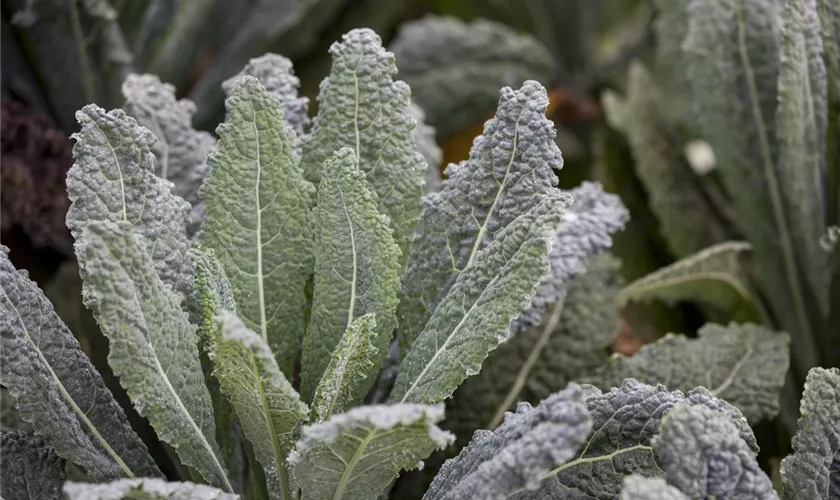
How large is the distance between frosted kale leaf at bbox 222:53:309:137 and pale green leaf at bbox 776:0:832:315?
385 mm

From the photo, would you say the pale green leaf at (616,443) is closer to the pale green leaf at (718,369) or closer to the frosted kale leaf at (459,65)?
the pale green leaf at (718,369)

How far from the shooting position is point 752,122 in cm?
82

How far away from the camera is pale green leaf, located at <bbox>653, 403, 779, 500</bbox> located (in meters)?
0.45

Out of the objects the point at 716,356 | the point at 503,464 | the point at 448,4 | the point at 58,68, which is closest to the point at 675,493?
the point at 503,464

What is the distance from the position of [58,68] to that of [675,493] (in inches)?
29.2

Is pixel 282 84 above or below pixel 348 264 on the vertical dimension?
above

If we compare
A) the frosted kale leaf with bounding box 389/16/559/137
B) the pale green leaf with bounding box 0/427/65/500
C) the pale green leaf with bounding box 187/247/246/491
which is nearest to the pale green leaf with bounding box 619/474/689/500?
the pale green leaf with bounding box 187/247/246/491

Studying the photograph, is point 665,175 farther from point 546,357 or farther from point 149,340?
point 149,340

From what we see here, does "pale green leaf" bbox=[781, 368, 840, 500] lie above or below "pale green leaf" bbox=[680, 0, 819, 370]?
below

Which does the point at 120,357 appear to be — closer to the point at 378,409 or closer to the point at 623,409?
the point at 378,409

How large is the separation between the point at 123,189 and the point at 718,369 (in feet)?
1.60

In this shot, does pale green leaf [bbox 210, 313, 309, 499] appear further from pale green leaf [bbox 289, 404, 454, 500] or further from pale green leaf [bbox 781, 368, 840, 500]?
pale green leaf [bbox 781, 368, 840, 500]

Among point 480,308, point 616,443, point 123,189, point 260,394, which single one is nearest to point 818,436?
point 616,443

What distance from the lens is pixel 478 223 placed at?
1.93ft
